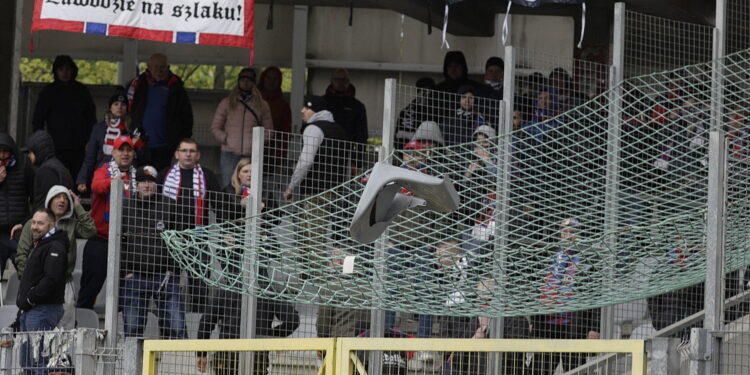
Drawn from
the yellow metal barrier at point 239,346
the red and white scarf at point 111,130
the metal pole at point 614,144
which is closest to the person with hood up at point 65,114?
the red and white scarf at point 111,130

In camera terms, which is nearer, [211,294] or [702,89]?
[211,294]

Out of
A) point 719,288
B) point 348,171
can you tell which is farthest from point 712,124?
point 719,288

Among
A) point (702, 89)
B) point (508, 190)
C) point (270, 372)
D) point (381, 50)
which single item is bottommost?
point (270, 372)

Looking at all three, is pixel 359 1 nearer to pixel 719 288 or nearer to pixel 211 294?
pixel 211 294

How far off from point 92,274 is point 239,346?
178 inches

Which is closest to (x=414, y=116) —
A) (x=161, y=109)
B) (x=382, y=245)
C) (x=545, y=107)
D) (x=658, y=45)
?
(x=545, y=107)

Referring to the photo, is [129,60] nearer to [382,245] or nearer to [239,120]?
[239,120]

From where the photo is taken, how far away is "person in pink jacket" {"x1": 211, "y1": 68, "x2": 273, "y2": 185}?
14117mm

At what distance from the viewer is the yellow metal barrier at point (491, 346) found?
7.11m

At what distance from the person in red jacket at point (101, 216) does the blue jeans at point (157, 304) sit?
148 cm

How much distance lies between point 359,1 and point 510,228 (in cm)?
573

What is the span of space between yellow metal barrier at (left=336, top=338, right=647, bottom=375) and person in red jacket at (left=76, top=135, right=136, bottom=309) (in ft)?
14.6

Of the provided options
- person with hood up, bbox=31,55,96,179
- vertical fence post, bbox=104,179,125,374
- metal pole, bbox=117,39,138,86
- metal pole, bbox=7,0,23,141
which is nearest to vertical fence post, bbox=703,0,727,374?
vertical fence post, bbox=104,179,125,374

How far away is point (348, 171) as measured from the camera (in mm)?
11141
